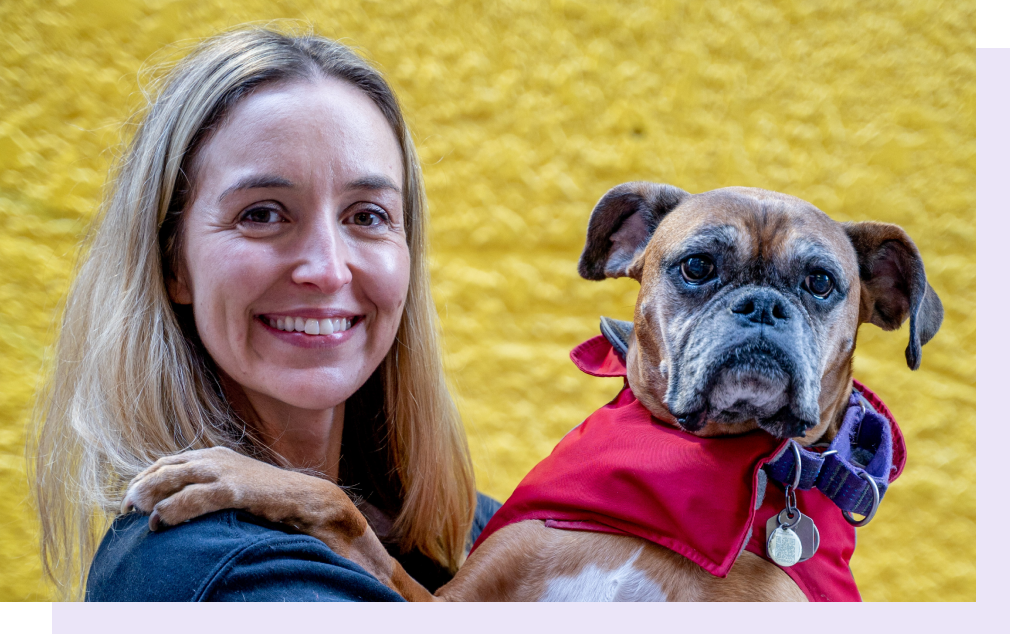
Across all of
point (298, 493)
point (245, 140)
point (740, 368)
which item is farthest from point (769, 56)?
point (298, 493)

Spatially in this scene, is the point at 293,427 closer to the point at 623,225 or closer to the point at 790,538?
the point at 623,225

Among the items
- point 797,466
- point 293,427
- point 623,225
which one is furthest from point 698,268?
point 293,427

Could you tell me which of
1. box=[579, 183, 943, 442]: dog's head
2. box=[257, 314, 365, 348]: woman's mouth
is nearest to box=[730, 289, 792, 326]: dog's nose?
box=[579, 183, 943, 442]: dog's head

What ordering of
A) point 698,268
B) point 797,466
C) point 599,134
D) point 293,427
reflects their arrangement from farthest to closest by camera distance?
point 599,134 → point 293,427 → point 698,268 → point 797,466

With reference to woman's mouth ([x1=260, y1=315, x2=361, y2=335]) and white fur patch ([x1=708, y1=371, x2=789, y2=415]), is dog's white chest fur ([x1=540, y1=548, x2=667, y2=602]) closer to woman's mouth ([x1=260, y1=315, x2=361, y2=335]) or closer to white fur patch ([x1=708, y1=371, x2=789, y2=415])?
white fur patch ([x1=708, y1=371, x2=789, y2=415])

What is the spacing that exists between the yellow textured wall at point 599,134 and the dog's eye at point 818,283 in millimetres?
657

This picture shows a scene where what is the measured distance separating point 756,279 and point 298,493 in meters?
0.99

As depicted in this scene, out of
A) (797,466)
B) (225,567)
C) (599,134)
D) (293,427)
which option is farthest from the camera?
(599,134)

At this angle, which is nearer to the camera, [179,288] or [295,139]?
[295,139]

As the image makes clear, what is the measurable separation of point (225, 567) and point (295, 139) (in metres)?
0.77

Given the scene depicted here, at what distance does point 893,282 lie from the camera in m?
1.54

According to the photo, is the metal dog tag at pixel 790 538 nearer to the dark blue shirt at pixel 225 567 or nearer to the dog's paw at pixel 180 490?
the dark blue shirt at pixel 225 567

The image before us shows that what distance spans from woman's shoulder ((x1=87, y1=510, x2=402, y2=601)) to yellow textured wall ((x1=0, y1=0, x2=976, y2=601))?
1127mm

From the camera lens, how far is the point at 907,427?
2.18 meters
